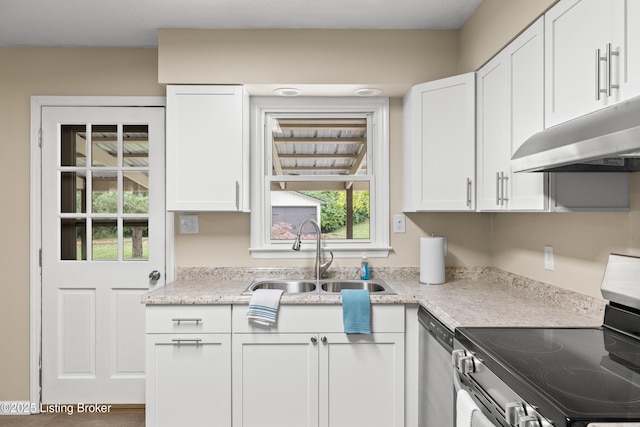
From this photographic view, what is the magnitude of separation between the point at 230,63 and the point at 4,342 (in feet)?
8.02

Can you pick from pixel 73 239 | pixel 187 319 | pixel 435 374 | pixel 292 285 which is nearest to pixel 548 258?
pixel 435 374

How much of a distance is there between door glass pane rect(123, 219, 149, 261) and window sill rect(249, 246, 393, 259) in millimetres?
755

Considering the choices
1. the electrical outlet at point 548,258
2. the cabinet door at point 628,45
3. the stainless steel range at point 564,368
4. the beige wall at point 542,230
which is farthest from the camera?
the electrical outlet at point 548,258

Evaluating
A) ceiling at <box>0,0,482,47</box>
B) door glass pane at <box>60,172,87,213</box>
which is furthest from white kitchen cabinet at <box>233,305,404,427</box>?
ceiling at <box>0,0,482,47</box>

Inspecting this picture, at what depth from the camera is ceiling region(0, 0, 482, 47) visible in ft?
7.61

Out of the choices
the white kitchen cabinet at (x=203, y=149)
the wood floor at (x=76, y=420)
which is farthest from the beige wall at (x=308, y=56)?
the wood floor at (x=76, y=420)

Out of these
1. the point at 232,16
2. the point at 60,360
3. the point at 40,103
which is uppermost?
the point at 232,16

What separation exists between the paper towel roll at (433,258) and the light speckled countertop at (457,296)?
0.23ft

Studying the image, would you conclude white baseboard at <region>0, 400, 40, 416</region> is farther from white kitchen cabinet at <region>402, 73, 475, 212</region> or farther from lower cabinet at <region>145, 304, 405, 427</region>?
white kitchen cabinet at <region>402, 73, 475, 212</region>

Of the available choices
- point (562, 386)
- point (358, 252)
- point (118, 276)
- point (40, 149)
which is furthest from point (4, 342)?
point (562, 386)

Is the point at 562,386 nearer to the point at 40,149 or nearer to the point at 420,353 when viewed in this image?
the point at 420,353

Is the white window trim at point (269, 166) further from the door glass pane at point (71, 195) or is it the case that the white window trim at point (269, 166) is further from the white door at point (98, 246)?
the door glass pane at point (71, 195)

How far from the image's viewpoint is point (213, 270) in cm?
283

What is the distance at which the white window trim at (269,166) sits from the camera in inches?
112
